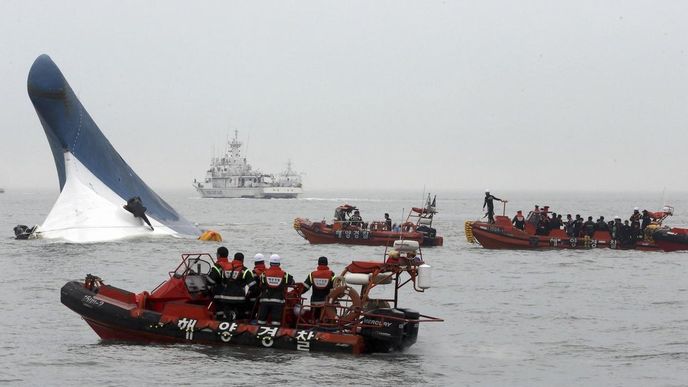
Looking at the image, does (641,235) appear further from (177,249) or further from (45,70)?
(45,70)

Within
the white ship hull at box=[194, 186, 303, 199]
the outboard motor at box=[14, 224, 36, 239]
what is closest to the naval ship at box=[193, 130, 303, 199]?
the white ship hull at box=[194, 186, 303, 199]

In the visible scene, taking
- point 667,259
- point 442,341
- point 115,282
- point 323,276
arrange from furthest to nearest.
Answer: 1. point 667,259
2. point 115,282
3. point 442,341
4. point 323,276

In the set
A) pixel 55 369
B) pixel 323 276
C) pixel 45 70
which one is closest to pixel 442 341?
pixel 323 276

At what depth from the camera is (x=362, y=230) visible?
4828 centimetres

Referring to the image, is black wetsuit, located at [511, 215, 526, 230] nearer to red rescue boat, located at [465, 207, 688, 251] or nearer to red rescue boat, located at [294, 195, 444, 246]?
red rescue boat, located at [465, 207, 688, 251]

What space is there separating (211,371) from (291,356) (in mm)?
1568

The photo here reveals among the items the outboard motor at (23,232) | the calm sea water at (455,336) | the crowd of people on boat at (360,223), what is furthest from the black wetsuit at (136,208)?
the crowd of people on boat at (360,223)

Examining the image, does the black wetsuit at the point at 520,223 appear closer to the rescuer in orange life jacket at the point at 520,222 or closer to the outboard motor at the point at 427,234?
the rescuer in orange life jacket at the point at 520,222

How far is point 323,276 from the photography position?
18.6 meters

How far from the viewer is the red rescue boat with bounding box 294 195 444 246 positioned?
157 feet

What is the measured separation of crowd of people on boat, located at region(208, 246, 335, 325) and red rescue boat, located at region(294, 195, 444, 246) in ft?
91.7

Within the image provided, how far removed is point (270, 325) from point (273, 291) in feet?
2.13

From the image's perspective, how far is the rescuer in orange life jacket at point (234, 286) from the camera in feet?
60.9

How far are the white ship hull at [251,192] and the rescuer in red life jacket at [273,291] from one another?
151 meters
